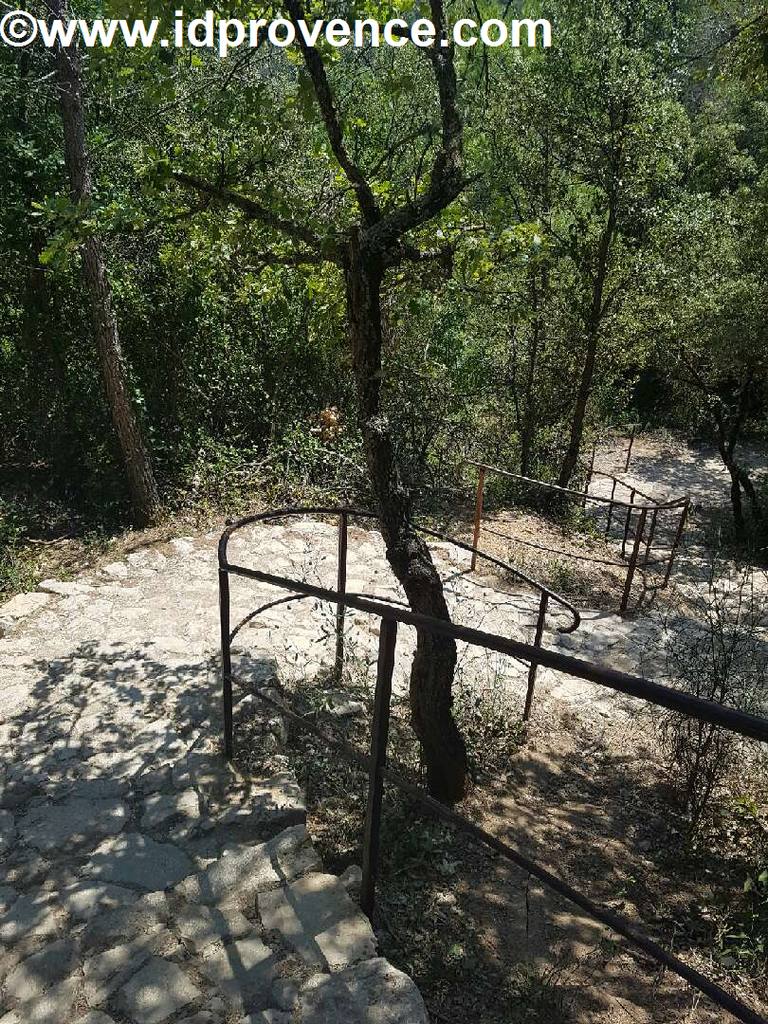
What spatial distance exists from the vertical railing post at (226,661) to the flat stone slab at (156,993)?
1160mm

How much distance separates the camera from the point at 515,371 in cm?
1173

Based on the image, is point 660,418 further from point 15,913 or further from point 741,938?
point 15,913

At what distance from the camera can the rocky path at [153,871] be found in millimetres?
2176

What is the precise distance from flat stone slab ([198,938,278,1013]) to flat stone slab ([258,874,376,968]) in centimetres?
10

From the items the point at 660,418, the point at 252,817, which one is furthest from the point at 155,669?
the point at 660,418

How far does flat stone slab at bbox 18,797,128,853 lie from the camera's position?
299 cm

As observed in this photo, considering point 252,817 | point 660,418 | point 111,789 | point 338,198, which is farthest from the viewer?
point 660,418

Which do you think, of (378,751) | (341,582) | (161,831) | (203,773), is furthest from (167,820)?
(341,582)

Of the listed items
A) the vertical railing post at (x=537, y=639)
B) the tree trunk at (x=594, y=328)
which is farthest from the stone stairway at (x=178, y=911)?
the tree trunk at (x=594, y=328)

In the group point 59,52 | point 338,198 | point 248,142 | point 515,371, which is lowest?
point 515,371

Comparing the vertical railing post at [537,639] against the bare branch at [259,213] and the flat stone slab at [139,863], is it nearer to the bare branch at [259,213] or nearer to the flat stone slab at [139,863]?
the flat stone slab at [139,863]

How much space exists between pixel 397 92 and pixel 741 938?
3.96m

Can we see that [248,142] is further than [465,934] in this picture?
Yes

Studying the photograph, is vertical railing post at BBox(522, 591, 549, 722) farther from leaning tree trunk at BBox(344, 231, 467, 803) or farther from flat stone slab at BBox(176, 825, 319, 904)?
flat stone slab at BBox(176, 825, 319, 904)
